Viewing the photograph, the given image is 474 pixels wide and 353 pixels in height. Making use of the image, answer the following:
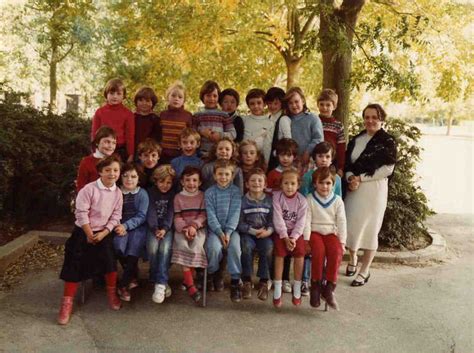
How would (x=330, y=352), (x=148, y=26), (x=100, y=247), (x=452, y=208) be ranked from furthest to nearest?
(x=452, y=208)
(x=148, y=26)
(x=100, y=247)
(x=330, y=352)

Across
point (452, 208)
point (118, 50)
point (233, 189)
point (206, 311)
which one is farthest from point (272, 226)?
point (118, 50)

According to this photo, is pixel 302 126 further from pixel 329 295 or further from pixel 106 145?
pixel 106 145

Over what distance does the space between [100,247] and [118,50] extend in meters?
13.3

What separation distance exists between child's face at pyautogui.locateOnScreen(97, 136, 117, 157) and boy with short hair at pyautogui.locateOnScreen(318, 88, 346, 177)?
226 centimetres

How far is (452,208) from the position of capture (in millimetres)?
10016

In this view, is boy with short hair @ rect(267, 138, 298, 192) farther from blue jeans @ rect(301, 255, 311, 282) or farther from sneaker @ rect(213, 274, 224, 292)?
sneaker @ rect(213, 274, 224, 292)

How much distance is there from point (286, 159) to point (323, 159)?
36 centimetres

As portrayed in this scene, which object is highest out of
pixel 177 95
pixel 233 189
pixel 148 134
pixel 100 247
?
pixel 177 95

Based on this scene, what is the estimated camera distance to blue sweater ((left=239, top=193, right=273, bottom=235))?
4531 millimetres

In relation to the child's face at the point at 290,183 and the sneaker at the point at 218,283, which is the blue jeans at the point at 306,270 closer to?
the child's face at the point at 290,183

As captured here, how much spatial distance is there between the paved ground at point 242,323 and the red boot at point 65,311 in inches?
2.2

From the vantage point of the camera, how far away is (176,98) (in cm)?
509

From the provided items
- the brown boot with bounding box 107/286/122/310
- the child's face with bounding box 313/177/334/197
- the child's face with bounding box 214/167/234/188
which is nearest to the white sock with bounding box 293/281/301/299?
the child's face with bounding box 313/177/334/197

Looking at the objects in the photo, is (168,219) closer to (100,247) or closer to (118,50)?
(100,247)
